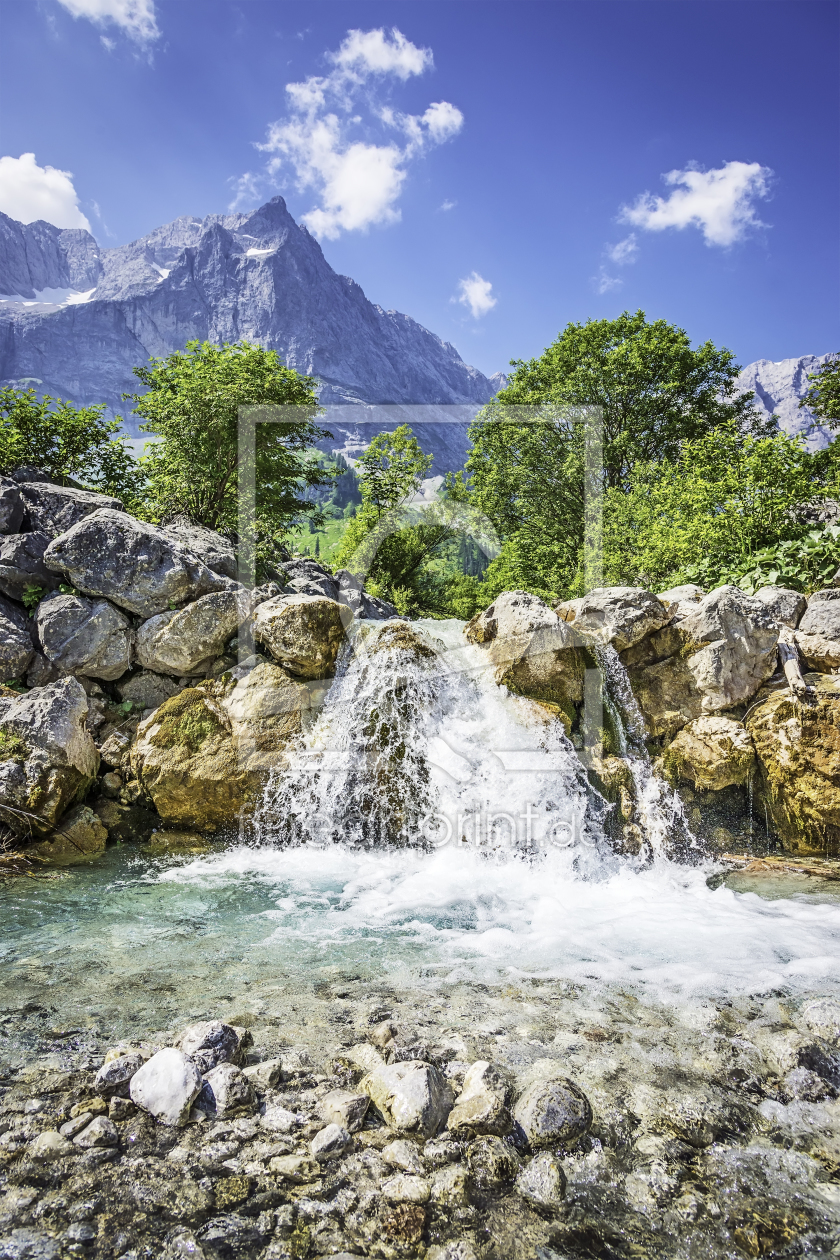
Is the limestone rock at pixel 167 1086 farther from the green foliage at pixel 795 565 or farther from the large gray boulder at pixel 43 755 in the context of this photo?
the green foliage at pixel 795 565

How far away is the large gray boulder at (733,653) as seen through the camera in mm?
9719

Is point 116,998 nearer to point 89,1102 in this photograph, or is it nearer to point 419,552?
point 89,1102

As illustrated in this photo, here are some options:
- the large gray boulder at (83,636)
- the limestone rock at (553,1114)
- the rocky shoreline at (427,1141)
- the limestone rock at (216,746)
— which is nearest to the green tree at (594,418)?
the limestone rock at (216,746)

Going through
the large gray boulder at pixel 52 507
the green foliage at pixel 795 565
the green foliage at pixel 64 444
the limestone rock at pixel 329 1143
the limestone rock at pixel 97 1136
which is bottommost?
the limestone rock at pixel 329 1143

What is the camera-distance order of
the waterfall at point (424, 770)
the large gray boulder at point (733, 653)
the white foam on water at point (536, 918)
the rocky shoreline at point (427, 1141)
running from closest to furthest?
the rocky shoreline at point (427, 1141)
the white foam on water at point (536, 918)
the waterfall at point (424, 770)
the large gray boulder at point (733, 653)

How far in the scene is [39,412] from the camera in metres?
12.5

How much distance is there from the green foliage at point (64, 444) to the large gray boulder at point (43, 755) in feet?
19.9

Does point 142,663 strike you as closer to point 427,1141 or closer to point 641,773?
point 641,773

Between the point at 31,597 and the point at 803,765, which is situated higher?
the point at 31,597

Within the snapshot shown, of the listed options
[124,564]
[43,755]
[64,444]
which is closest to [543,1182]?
[43,755]

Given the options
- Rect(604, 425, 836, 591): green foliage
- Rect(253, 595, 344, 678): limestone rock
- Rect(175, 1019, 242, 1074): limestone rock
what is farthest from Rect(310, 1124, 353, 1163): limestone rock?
Rect(604, 425, 836, 591): green foliage

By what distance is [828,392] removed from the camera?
66.4 feet

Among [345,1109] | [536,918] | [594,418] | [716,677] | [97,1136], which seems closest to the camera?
[97,1136]

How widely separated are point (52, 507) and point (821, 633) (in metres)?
13.8
